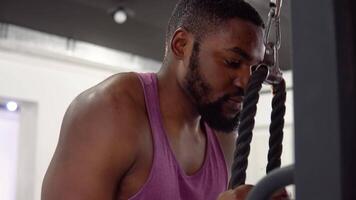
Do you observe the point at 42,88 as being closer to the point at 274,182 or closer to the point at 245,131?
the point at 245,131

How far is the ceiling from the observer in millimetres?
2812

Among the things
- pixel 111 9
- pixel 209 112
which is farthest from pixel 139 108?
pixel 111 9

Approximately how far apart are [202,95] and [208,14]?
21 centimetres

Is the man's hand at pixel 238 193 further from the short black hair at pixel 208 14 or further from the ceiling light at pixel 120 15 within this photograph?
the ceiling light at pixel 120 15

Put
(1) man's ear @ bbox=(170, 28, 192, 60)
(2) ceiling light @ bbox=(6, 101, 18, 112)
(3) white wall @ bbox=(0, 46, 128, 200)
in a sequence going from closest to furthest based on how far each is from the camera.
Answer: (1) man's ear @ bbox=(170, 28, 192, 60) < (3) white wall @ bbox=(0, 46, 128, 200) < (2) ceiling light @ bbox=(6, 101, 18, 112)

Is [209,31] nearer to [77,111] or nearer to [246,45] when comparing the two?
[246,45]

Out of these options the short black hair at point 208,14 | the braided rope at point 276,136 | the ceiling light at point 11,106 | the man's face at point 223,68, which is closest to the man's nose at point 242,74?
the man's face at point 223,68

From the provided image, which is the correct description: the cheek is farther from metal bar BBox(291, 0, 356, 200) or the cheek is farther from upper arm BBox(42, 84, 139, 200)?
metal bar BBox(291, 0, 356, 200)

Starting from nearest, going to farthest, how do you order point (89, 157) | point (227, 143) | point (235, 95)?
point (89, 157) → point (235, 95) → point (227, 143)

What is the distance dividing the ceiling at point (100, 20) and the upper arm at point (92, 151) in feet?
5.11

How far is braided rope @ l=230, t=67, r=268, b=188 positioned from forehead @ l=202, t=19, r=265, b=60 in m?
0.51

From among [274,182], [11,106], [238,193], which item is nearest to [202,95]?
[238,193]

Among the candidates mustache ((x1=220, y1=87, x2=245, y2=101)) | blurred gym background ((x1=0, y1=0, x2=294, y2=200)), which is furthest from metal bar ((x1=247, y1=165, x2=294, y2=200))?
blurred gym background ((x1=0, y1=0, x2=294, y2=200))

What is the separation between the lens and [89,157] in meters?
1.03
